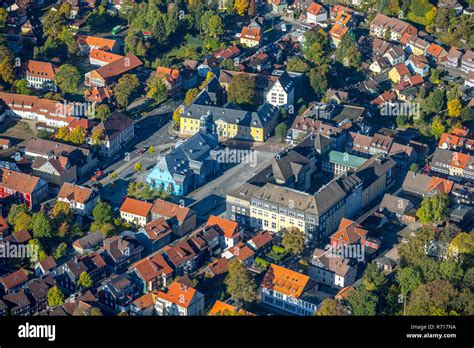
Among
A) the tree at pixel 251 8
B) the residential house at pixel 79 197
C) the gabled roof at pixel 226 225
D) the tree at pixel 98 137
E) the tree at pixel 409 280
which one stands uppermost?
the tree at pixel 251 8

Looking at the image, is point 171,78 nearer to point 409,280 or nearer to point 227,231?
point 227,231

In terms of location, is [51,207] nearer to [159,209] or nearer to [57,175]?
[57,175]

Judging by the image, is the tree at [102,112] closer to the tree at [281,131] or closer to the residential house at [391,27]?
the tree at [281,131]

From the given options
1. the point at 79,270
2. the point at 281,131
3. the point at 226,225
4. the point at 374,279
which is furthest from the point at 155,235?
the point at 281,131

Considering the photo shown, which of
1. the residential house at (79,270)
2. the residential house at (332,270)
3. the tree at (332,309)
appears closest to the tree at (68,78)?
the residential house at (79,270)

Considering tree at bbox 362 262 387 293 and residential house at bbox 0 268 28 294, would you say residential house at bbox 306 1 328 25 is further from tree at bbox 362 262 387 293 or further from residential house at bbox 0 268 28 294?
residential house at bbox 0 268 28 294
